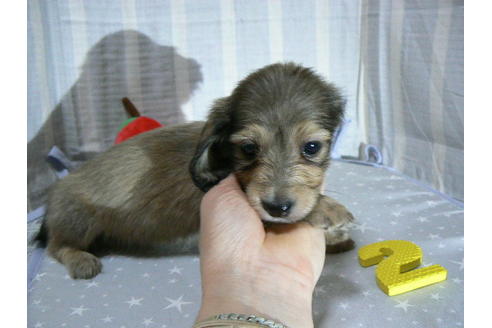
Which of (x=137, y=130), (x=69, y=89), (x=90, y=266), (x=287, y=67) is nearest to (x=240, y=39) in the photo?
(x=137, y=130)

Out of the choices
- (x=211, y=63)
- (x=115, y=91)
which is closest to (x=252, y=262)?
(x=211, y=63)

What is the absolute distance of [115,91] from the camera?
3.56m

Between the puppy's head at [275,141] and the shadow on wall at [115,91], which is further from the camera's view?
the shadow on wall at [115,91]

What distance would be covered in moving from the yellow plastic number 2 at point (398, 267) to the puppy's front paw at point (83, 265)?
134 cm

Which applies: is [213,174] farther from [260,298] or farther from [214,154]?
[260,298]

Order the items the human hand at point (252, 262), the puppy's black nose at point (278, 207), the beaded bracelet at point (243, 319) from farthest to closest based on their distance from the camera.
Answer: the puppy's black nose at point (278, 207) → the human hand at point (252, 262) → the beaded bracelet at point (243, 319)

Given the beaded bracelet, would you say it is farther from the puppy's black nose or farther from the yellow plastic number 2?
the yellow plastic number 2

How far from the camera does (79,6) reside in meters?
3.26

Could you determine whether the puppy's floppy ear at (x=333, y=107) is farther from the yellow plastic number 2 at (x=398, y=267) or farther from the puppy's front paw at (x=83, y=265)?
the puppy's front paw at (x=83, y=265)

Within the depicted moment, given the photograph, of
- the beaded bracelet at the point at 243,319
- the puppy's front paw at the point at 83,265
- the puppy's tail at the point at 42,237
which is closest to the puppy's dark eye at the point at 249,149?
the beaded bracelet at the point at 243,319

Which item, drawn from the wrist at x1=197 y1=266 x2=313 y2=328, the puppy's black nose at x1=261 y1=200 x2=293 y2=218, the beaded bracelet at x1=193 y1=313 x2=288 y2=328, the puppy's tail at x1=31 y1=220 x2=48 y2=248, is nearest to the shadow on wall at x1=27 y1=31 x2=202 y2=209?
the puppy's tail at x1=31 y1=220 x2=48 y2=248

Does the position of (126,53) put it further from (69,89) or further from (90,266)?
(90,266)

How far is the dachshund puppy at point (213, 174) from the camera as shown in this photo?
1634 mm

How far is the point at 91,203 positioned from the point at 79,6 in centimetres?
172
